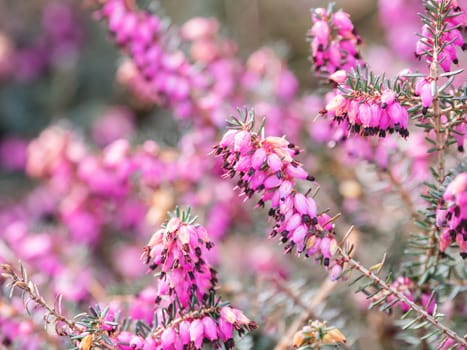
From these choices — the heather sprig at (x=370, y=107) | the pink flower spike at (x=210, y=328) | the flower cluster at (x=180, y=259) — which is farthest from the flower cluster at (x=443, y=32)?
the pink flower spike at (x=210, y=328)

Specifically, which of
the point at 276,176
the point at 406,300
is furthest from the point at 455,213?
the point at 276,176

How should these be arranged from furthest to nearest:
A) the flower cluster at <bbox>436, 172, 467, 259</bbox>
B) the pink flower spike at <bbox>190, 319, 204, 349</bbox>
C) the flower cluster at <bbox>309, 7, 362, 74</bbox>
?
1. the flower cluster at <bbox>309, 7, 362, 74</bbox>
2. the pink flower spike at <bbox>190, 319, 204, 349</bbox>
3. the flower cluster at <bbox>436, 172, 467, 259</bbox>

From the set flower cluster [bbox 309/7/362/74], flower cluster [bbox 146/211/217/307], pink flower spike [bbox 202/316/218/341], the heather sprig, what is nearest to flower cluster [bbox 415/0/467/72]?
the heather sprig

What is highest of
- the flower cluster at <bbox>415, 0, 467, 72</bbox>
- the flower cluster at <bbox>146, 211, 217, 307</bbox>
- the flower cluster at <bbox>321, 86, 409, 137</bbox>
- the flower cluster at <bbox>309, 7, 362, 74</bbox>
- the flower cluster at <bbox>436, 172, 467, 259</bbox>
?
the flower cluster at <bbox>309, 7, 362, 74</bbox>

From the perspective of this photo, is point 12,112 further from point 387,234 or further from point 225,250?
point 387,234

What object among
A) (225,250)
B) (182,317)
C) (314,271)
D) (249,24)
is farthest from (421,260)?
(249,24)

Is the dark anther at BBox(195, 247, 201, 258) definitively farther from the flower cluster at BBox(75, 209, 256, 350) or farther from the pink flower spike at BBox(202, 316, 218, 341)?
the pink flower spike at BBox(202, 316, 218, 341)
